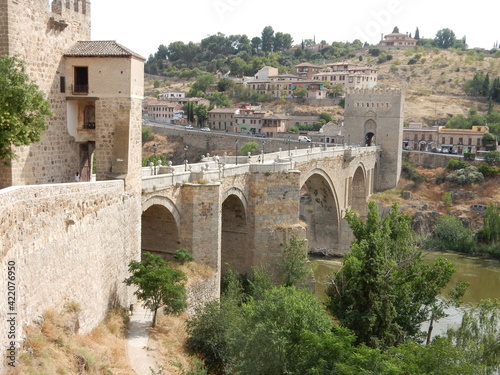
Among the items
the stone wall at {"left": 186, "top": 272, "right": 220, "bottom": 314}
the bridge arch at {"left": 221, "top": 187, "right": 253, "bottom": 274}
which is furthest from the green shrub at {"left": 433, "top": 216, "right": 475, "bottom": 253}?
the stone wall at {"left": 186, "top": 272, "right": 220, "bottom": 314}

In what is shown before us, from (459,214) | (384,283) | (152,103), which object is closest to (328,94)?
(152,103)

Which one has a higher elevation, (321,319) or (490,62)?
(490,62)

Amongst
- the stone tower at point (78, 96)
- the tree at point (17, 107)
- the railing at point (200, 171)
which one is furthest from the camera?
the railing at point (200, 171)

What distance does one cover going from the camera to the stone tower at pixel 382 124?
50.9 meters

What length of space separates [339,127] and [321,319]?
169 ft

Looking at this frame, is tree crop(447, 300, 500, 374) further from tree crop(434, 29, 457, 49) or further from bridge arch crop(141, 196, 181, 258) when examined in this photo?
tree crop(434, 29, 457, 49)

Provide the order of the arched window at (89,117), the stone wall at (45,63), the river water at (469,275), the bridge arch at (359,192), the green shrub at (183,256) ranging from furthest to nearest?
1. the bridge arch at (359,192)
2. the river water at (469,275)
3. the green shrub at (183,256)
4. the arched window at (89,117)
5. the stone wall at (45,63)

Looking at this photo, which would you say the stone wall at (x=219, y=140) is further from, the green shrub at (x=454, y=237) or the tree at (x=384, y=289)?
the tree at (x=384, y=289)

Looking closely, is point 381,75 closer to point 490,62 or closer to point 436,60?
point 436,60

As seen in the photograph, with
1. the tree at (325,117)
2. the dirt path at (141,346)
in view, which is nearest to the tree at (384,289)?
the dirt path at (141,346)

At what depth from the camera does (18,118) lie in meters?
14.3

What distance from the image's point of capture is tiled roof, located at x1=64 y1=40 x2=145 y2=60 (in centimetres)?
1634

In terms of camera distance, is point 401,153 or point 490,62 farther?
point 490,62

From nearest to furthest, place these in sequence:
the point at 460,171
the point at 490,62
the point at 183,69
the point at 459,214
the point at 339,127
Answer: the point at 459,214
the point at 460,171
the point at 339,127
the point at 490,62
the point at 183,69
